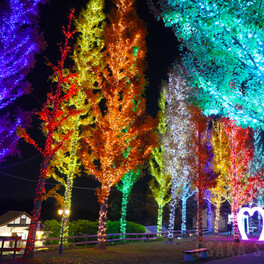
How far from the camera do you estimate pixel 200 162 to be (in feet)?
58.1

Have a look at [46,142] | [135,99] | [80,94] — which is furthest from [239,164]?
[46,142]

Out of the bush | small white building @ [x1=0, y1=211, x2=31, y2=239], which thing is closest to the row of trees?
the bush

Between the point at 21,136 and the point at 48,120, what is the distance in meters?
1.41

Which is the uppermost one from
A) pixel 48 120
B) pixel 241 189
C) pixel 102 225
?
pixel 48 120

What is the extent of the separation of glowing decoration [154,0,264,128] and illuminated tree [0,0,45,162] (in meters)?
5.95

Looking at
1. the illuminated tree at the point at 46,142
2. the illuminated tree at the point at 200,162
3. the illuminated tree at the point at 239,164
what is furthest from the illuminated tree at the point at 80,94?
the illuminated tree at the point at 239,164

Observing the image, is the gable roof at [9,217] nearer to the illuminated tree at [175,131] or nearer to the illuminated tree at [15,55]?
the illuminated tree at [175,131]

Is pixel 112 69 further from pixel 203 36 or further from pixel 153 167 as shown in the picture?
pixel 153 167

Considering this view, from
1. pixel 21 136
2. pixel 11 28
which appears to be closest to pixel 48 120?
pixel 21 136

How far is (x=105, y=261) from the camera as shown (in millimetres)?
10531

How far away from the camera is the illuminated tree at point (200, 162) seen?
17.5 meters

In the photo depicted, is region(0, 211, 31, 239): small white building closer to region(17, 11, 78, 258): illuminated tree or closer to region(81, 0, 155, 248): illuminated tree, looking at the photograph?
region(81, 0, 155, 248): illuminated tree

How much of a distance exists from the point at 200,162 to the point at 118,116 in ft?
22.0

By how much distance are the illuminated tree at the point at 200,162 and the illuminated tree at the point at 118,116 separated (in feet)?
14.1
